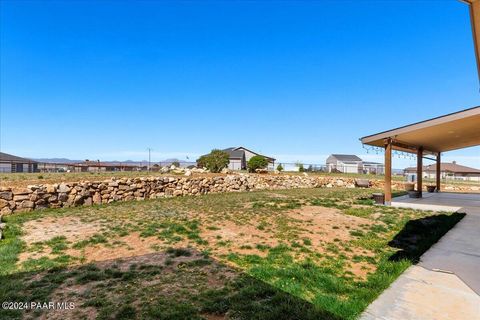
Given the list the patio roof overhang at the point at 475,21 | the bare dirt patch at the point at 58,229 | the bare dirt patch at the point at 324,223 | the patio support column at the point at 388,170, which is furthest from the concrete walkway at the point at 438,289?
the patio support column at the point at 388,170

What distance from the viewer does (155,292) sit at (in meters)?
3.79

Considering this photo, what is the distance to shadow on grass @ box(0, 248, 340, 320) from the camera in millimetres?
3266

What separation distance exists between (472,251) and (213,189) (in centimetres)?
1286

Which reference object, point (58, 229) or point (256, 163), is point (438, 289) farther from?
point (256, 163)

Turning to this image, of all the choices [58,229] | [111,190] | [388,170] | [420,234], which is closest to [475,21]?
[420,234]

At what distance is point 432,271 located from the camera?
15.0ft

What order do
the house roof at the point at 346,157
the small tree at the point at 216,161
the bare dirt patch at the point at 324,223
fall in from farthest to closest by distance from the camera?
1. the house roof at the point at 346,157
2. the small tree at the point at 216,161
3. the bare dirt patch at the point at 324,223

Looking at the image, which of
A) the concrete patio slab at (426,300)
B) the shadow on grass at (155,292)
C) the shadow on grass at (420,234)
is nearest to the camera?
the concrete patio slab at (426,300)

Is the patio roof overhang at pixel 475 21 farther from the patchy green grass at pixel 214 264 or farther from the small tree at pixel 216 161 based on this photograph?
the small tree at pixel 216 161

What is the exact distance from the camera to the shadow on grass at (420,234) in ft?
18.5

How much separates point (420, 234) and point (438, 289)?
3968 mm

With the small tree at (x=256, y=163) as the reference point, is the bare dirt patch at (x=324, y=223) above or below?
below

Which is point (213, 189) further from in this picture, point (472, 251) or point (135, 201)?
point (472, 251)

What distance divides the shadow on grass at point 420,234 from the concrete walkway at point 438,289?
226 mm
